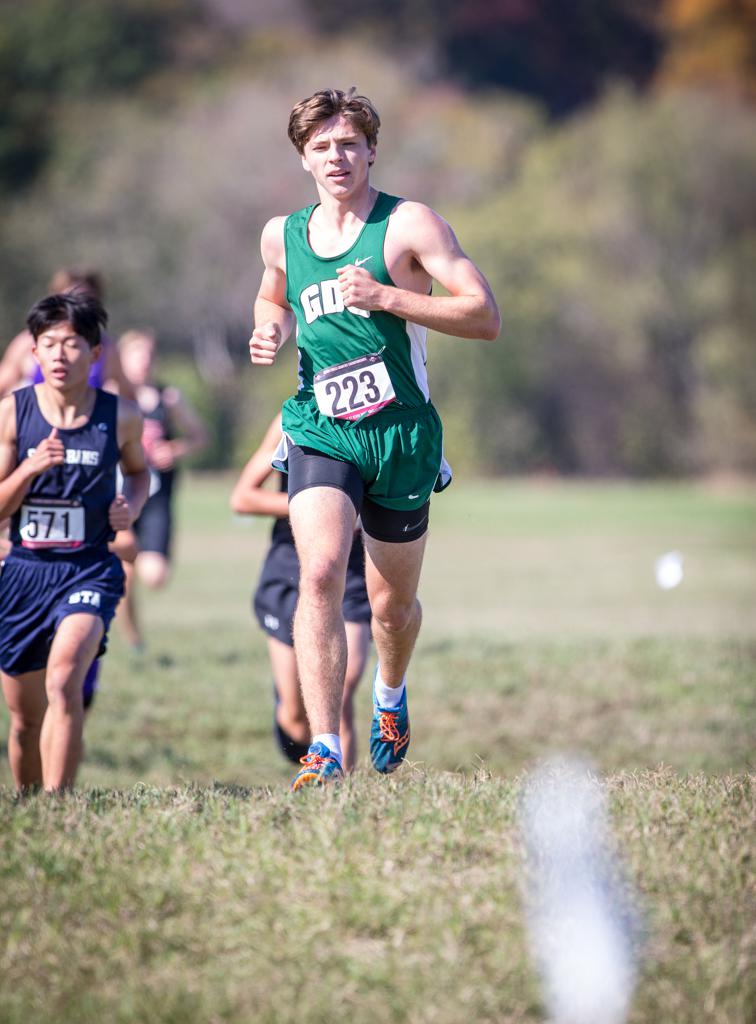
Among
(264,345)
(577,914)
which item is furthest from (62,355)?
(577,914)

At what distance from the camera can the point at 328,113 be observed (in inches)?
210

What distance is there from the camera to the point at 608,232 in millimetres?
48375

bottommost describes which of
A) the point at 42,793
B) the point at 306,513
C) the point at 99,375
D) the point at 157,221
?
the point at 42,793

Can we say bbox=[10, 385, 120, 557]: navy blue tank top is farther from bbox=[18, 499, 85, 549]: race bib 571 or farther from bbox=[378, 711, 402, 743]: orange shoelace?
bbox=[378, 711, 402, 743]: orange shoelace

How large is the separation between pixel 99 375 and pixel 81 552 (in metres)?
2.19

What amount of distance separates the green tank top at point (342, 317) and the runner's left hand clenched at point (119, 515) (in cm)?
117

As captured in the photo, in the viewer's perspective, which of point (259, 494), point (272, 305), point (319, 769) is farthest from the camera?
point (259, 494)

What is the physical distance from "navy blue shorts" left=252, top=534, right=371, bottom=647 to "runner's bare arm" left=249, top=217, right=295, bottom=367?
76.9 inches

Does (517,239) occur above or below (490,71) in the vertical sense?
below

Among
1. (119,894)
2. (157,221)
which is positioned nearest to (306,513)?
(119,894)

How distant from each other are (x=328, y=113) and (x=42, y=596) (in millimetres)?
2385

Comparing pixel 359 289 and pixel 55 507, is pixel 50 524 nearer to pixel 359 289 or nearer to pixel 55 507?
pixel 55 507

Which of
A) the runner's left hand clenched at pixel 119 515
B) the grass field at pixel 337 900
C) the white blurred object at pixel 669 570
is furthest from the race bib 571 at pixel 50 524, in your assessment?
the white blurred object at pixel 669 570

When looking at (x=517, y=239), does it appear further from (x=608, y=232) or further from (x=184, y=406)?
(x=184, y=406)
